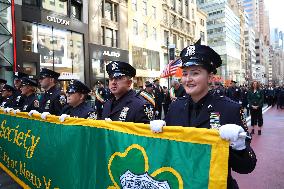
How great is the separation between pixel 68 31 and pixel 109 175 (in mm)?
23485

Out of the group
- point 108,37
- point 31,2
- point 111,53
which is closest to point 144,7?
point 108,37

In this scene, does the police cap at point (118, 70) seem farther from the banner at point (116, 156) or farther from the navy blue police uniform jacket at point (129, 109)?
the banner at point (116, 156)

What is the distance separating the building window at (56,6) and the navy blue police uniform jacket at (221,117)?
22087 mm

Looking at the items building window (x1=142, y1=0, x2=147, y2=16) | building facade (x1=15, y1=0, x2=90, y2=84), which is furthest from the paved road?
building window (x1=142, y1=0, x2=147, y2=16)

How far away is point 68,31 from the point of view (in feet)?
82.3

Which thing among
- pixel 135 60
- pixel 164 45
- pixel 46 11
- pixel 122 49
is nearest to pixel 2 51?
pixel 46 11

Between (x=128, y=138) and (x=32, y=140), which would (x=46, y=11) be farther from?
(x=128, y=138)

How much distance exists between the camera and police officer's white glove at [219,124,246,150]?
2.07 metres

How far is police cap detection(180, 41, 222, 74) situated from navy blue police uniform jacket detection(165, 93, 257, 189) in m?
0.27

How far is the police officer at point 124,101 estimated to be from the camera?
3863 mm

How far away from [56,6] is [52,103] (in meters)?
20.0

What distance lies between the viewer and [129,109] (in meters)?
3.92

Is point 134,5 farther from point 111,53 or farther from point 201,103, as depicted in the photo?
point 201,103

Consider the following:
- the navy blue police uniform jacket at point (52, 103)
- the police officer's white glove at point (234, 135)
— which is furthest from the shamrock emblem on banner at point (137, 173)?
the navy blue police uniform jacket at point (52, 103)
